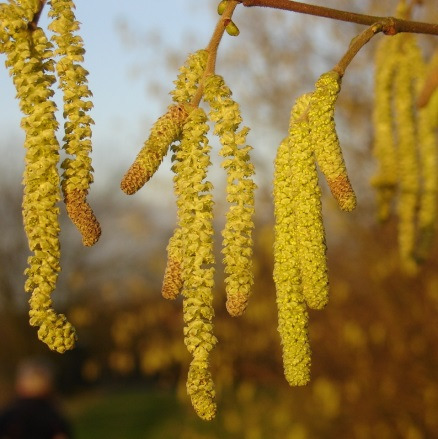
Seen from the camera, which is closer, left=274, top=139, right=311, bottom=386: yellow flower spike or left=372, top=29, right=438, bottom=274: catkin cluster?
left=274, top=139, right=311, bottom=386: yellow flower spike

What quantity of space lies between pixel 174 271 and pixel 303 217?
0.62ft

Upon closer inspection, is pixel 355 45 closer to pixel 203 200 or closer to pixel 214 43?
pixel 214 43

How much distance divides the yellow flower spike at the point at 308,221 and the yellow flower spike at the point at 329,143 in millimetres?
18

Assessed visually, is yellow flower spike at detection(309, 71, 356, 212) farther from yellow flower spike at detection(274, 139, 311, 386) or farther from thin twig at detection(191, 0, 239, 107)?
thin twig at detection(191, 0, 239, 107)

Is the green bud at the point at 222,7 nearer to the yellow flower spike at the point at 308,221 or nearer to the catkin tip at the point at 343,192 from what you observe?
the yellow flower spike at the point at 308,221

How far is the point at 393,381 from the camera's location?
5.54 metres

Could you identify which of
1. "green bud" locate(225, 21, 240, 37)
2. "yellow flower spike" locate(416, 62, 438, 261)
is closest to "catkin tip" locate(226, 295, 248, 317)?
"green bud" locate(225, 21, 240, 37)

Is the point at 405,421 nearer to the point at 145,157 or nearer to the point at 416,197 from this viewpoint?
the point at 416,197

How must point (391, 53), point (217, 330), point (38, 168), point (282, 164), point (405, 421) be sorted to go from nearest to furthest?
point (38, 168) < point (282, 164) < point (391, 53) < point (405, 421) < point (217, 330)

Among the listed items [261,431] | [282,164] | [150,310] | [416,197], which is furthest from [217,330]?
[282,164]

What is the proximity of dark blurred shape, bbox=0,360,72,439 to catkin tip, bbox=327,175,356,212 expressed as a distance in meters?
5.60

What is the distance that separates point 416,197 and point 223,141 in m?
1.07

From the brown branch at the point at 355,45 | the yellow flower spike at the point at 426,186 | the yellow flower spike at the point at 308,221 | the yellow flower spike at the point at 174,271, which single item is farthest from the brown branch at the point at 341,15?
the yellow flower spike at the point at 426,186

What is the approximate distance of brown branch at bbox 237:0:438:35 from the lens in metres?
1.04
